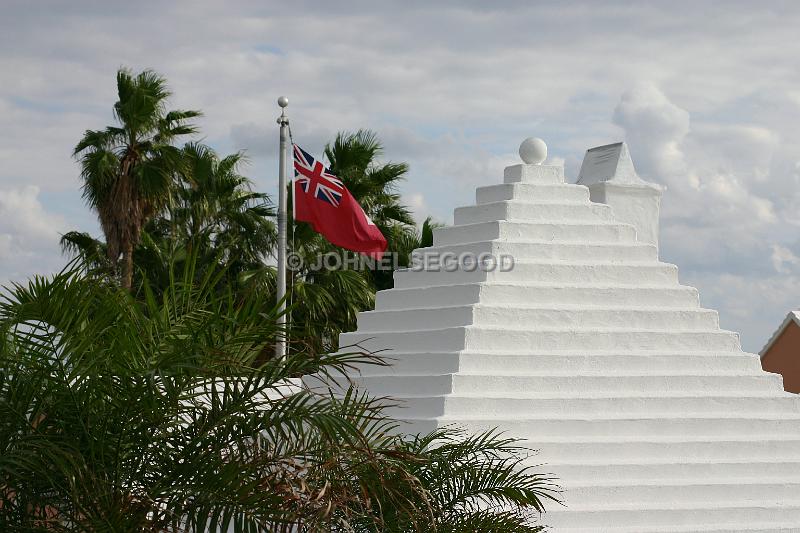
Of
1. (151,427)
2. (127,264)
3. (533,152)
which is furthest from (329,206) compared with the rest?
(151,427)

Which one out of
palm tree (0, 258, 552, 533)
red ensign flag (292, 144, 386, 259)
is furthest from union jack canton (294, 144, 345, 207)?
palm tree (0, 258, 552, 533)

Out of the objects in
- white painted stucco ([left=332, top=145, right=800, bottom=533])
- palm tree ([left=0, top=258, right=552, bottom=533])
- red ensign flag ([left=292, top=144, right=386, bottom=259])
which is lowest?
palm tree ([left=0, top=258, right=552, bottom=533])

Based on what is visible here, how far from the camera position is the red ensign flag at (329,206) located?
61.9 ft

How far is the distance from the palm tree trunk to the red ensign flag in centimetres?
567

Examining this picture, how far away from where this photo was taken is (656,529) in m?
13.8

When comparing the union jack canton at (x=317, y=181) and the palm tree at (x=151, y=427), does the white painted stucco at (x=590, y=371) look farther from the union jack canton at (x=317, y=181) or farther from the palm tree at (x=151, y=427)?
the palm tree at (x=151, y=427)

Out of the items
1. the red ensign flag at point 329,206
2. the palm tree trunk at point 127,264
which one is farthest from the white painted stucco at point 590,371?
the palm tree trunk at point 127,264

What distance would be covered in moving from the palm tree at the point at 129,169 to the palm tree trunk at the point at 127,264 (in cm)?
2

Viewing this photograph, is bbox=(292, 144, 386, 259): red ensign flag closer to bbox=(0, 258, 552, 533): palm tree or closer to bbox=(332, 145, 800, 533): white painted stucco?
bbox=(332, 145, 800, 533): white painted stucco

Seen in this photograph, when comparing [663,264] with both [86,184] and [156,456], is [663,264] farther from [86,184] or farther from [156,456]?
[86,184]

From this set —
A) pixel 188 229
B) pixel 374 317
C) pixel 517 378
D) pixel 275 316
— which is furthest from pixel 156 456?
pixel 188 229

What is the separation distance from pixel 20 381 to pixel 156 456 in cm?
85

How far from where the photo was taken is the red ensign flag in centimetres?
1886

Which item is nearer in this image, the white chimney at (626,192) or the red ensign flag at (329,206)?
the white chimney at (626,192)
